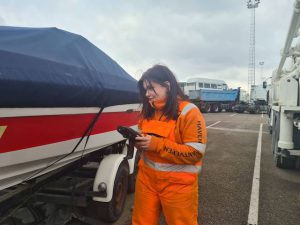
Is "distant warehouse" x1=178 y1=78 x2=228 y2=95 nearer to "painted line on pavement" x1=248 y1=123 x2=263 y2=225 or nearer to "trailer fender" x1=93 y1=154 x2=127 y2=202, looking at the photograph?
"painted line on pavement" x1=248 y1=123 x2=263 y2=225

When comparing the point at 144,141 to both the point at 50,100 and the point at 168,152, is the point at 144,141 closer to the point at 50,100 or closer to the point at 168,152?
the point at 168,152

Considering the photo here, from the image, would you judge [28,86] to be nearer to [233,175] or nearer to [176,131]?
[176,131]

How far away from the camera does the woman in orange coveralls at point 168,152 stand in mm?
1956

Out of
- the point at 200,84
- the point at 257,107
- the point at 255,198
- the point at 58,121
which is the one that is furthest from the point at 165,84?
the point at 257,107

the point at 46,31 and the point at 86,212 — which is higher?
the point at 46,31

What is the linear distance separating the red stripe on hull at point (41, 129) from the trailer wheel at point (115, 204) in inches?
24.7

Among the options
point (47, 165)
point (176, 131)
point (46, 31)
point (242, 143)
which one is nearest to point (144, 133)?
point (176, 131)

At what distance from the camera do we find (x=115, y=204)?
11.6ft

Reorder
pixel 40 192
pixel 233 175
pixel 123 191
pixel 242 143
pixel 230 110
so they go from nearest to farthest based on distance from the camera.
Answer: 1. pixel 40 192
2. pixel 123 191
3. pixel 233 175
4. pixel 242 143
5. pixel 230 110

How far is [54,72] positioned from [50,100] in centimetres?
26

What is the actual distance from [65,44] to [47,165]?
133 centimetres

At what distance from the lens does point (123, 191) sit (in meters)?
3.83

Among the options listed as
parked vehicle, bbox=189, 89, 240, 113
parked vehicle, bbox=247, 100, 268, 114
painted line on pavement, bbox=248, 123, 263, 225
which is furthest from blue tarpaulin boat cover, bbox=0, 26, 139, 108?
parked vehicle, bbox=247, 100, 268, 114

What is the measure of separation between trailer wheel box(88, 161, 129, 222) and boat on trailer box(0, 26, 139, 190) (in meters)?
0.45
